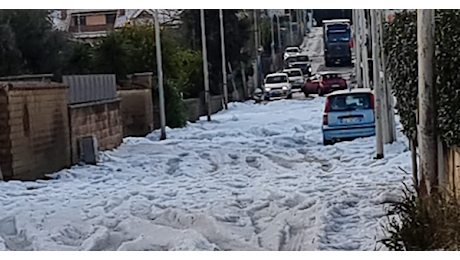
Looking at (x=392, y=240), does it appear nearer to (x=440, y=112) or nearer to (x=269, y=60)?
(x=440, y=112)

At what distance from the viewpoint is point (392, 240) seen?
839cm

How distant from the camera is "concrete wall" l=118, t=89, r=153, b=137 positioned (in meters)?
27.7

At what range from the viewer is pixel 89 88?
826 inches

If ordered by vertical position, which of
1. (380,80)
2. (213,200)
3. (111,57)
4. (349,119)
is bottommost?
(213,200)

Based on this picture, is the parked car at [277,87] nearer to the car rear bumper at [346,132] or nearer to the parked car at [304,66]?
the parked car at [304,66]

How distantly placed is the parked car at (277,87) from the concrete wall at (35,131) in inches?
1270

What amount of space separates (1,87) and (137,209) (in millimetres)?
4634

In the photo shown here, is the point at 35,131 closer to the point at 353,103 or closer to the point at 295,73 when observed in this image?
the point at 353,103

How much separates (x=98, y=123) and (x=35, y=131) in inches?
182

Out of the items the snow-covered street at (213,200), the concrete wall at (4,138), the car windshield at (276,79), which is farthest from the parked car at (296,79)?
the concrete wall at (4,138)

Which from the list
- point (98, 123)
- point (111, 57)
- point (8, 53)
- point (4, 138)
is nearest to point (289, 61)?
point (111, 57)

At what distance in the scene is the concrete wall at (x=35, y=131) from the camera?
15.6m
